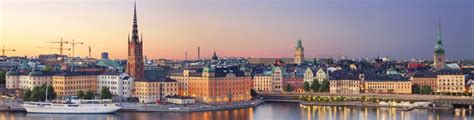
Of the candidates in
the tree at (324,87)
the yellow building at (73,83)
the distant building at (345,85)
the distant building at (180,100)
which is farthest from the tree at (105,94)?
the distant building at (345,85)

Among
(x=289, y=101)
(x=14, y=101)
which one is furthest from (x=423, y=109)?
(x=14, y=101)

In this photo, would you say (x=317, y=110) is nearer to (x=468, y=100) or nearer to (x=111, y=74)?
(x=468, y=100)

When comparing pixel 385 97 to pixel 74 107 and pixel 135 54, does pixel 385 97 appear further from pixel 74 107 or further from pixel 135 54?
pixel 74 107

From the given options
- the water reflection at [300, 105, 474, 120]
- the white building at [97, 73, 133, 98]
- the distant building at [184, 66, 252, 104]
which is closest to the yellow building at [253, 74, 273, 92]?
the distant building at [184, 66, 252, 104]

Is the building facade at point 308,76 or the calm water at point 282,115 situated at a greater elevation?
the building facade at point 308,76

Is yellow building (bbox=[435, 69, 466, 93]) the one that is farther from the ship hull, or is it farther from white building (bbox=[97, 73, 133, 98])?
the ship hull

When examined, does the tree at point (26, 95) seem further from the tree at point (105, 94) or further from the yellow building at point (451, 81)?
the yellow building at point (451, 81)
